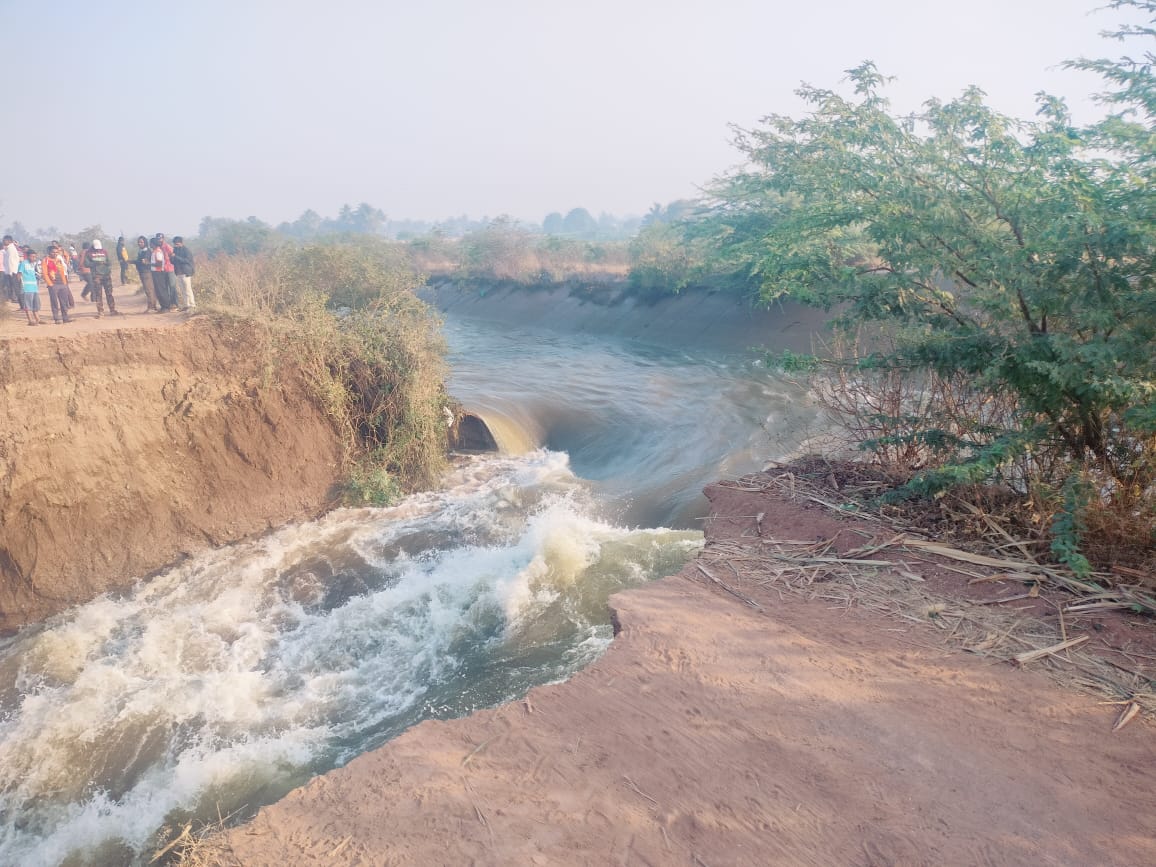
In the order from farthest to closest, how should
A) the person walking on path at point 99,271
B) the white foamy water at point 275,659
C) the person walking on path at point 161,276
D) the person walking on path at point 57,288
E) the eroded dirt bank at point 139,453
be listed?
the person walking on path at point 99,271 → the person walking on path at point 161,276 → the person walking on path at point 57,288 → the eroded dirt bank at point 139,453 → the white foamy water at point 275,659

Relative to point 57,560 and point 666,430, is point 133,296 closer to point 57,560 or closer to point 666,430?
point 57,560

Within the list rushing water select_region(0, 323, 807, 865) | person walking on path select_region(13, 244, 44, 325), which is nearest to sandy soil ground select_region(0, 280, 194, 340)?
person walking on path select_region(13, 244, 44, 325)

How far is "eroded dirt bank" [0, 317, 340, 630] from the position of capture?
8.39 metres

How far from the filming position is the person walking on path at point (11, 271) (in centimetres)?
1177

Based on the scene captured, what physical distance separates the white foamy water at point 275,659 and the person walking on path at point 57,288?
5860 mm

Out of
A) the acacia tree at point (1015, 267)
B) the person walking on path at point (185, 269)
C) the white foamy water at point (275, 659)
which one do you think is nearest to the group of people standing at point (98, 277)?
the person walking on path at point (185, 269)

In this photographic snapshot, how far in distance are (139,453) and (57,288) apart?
14.5 feet

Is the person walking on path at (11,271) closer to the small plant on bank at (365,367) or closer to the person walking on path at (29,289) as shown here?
the person walking on path at (29,289)

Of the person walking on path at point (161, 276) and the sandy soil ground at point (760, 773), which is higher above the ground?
the person walking on path at point (161, 276)

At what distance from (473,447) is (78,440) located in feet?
21.2

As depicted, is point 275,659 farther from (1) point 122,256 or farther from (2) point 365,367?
(1) point 122,256

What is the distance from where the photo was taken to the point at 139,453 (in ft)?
30.3

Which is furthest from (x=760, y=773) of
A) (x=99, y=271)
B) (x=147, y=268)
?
(x=99, y=271)

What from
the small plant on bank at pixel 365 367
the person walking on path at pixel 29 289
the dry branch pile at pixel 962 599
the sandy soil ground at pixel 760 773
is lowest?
the sandy soil ground at pixel 760 773
